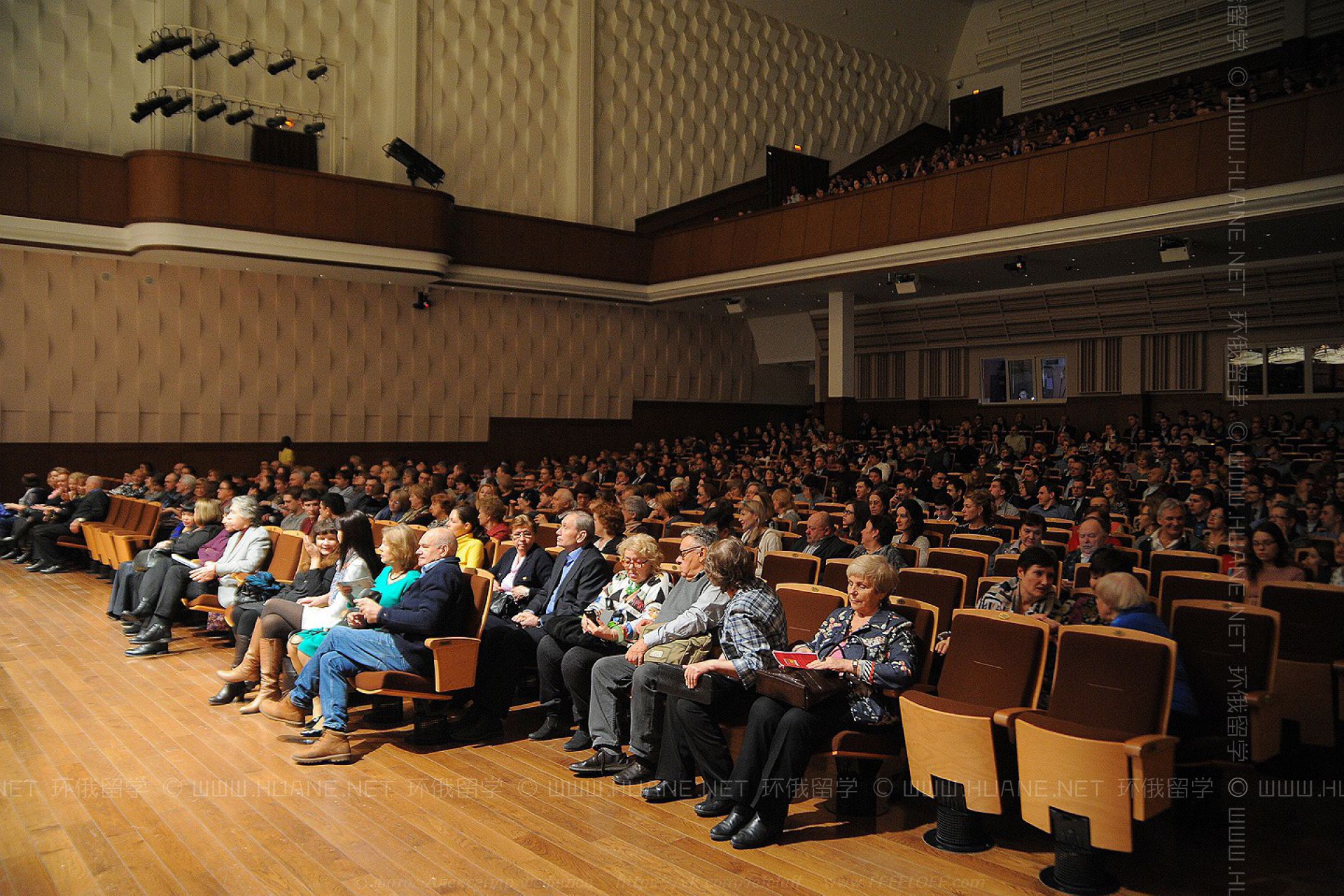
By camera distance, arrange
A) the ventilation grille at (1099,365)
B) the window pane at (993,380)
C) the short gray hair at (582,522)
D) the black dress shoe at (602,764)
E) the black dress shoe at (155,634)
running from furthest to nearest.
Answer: the window pane at (993,380) → the ventilation grille at (1099,365) → the black dress shoe at (155,634) → the short gray hair at (582,522) → the black dress shoe at (602,764)

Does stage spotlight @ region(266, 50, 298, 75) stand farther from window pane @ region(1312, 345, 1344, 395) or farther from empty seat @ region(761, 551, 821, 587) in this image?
window pane @ region(1312, 345, 1344, 395)

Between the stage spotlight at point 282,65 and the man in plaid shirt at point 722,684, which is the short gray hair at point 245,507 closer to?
the man in plaid shirt at point 722,684

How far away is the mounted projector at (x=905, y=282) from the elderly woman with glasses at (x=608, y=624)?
9.68 m

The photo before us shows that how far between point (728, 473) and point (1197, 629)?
370 inches

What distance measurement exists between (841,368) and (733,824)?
38.1 feet

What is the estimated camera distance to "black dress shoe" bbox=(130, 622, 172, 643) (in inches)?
231

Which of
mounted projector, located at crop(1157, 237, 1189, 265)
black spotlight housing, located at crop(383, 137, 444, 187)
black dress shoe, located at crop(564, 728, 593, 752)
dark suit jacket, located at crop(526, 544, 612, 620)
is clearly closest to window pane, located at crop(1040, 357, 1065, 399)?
mounted projector, located at crop(1157, 237, 1189, 265)

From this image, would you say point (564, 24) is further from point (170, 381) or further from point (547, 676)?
point (547, 676)

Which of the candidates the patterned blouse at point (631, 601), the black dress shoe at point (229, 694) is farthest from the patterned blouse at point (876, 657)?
the black dress shoe at point (229, 694)

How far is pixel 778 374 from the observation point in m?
19.2

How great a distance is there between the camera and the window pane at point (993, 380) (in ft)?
53.3

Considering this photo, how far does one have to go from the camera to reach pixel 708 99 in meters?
17.5

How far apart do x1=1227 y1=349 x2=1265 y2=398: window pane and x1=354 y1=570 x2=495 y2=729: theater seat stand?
1287cm

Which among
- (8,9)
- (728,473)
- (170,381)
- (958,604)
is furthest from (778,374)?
(958,604)
